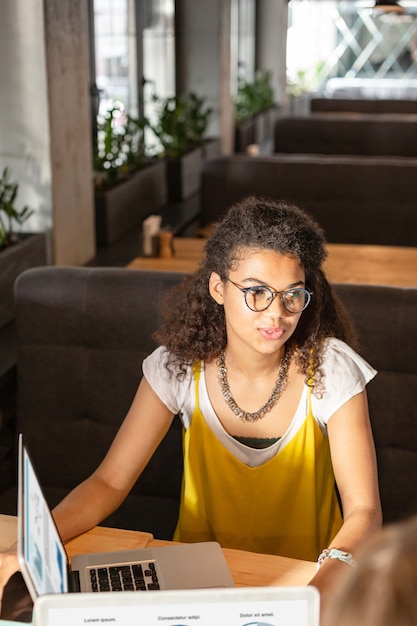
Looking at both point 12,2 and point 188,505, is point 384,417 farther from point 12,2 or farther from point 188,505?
point 12,2

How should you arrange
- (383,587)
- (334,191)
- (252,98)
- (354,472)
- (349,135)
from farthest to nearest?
1. (252,98)
2. (349,135)
3. (334,191)
4. (354,472)
5. (383,587)

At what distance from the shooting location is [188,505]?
1.86 m

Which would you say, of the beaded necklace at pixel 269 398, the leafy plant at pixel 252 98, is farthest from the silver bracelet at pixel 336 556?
the leafy plant at pixel 252 98

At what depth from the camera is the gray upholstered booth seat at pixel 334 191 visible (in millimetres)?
4512

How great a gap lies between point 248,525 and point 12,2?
230 cm

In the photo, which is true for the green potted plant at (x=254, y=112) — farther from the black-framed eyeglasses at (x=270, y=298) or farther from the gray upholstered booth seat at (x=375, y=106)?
the black-framed eyeglasses at (x=270, y=298)

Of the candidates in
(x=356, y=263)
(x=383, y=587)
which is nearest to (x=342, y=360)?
(x=383, y=587)

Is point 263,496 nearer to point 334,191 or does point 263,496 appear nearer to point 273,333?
point 273,333

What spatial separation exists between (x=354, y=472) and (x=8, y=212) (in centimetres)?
195

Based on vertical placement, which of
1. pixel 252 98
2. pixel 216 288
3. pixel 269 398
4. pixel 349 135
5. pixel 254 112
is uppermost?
pixel 252 98

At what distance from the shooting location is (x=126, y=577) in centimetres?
135

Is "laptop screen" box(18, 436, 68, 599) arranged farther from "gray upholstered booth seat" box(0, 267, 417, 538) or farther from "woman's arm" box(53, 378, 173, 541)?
"gray upholstered booth seat" box(0, 267, 417, 538)

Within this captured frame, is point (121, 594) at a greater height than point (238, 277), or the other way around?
point (238, 277)

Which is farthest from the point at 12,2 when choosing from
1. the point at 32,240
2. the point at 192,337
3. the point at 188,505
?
the point at 188,505
